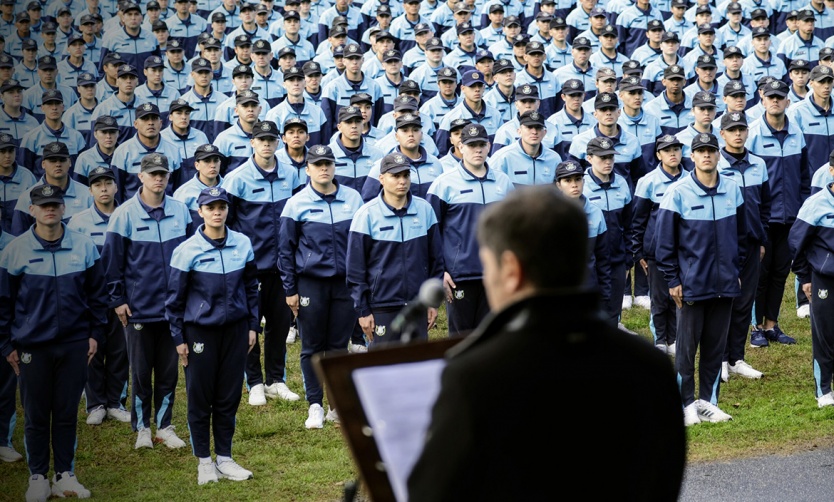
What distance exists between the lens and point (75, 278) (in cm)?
888

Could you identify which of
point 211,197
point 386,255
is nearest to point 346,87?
point 386,255

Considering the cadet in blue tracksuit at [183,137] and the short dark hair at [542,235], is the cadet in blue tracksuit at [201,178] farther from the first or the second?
the short dark hair at [542,235]

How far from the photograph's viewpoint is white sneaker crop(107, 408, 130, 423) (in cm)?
1095

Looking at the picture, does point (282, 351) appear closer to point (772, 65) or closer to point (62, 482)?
point (62, 482)

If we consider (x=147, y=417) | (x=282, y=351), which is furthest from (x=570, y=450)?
(x=282, y=351)

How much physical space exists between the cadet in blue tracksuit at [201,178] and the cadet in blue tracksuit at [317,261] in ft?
4.63

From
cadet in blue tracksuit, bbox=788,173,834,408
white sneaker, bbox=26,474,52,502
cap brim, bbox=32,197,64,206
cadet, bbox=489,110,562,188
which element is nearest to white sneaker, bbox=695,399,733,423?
cadet in blue tracksuit, bbox=788,173,834,408

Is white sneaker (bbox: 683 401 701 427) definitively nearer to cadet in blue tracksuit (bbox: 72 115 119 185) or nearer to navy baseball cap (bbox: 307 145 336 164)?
navy baseball cap (bbox: 307 145 336 164)

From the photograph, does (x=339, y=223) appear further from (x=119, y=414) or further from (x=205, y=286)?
(x=119, y=414)

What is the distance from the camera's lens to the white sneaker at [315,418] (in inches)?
408

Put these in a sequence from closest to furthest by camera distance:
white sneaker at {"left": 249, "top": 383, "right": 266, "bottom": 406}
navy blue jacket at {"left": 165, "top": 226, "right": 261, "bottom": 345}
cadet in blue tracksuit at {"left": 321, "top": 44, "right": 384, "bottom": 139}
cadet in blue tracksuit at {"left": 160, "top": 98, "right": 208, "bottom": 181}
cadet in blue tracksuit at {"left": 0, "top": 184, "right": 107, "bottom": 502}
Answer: cadet in blue tracksuit at {"left": 0, "top": 184, "right": 107, "bottom": 502} → navy blue jacket at {"left": 165, "top": 226, "right": 261, "bottom": 345} → white sneaker at {"left": 249, "top": 383, "right": 266, "bottom": 406} → cadet in blue tracksuit at {"left": 160, "top": 98, "right": 208, "bottom": 181} → cadet in blue tracksuit at {"left": 321, "top": 44, "right": 384, "bottom": 139}

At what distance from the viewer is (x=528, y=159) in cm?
1219

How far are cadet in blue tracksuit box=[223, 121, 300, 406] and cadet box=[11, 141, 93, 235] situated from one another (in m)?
1.82

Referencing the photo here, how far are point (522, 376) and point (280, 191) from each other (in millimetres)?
9160
